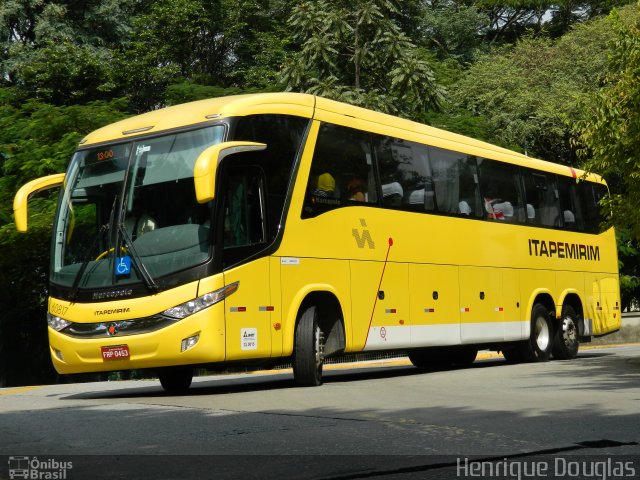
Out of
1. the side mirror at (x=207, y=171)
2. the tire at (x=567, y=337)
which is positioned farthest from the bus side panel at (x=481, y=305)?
the side mirror at (x=207, y=171)

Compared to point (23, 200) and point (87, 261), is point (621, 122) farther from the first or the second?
point (23, 200)

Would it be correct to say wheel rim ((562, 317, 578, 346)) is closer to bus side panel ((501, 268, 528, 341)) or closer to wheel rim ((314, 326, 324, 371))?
bus side panel ((501, 268, 528, 341))

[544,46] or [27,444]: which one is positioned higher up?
[544,46]

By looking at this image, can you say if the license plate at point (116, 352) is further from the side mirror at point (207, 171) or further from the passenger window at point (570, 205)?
the passenger window at point (570, 205)

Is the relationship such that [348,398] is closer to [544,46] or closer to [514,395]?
[514,395]

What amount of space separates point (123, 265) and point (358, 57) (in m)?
17.5

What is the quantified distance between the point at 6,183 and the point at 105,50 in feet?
59.8

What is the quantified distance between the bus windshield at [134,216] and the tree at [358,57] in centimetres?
1475

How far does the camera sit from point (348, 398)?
12.6 meters

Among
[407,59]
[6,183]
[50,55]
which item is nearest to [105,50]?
[50,55]

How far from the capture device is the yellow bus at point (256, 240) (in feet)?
43.8

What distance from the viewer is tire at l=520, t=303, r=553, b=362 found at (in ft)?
69.3
